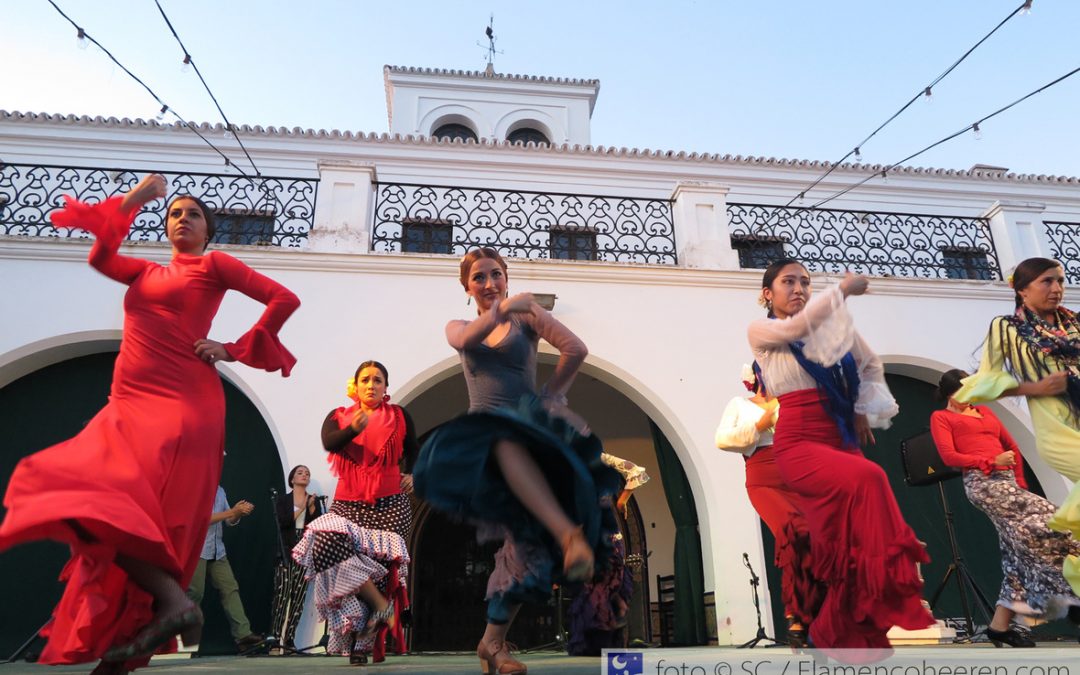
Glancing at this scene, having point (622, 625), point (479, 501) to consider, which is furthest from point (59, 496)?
point (622, 625)

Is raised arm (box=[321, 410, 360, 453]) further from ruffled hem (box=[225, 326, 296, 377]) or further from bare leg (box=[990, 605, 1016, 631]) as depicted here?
bare leg (box=[990, 605, 1016, 631])

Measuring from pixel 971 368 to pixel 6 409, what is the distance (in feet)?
34.3

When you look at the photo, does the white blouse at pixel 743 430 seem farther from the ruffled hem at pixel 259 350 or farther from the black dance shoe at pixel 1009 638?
the ruffled hem at pixel 259 350

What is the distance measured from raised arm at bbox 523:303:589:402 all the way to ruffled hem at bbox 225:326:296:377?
1.06 m

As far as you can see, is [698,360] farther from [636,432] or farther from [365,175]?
[365,175]

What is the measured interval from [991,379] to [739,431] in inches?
55.9

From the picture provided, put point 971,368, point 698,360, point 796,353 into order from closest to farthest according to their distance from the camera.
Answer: point 796,353 < point 698,360 < point 971,368

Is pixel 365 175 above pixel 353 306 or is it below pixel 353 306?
above

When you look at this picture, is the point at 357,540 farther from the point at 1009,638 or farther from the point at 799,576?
the point at 1009,638

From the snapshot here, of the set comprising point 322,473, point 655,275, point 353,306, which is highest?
point 655,275

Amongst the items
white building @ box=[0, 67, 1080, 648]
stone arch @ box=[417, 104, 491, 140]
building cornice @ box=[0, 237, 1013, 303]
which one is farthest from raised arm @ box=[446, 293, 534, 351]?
stone arch @ box=[417, 104, 491, 140]

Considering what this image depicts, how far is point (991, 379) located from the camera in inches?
125

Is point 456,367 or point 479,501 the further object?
point 456,367

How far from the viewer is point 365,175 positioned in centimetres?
789
